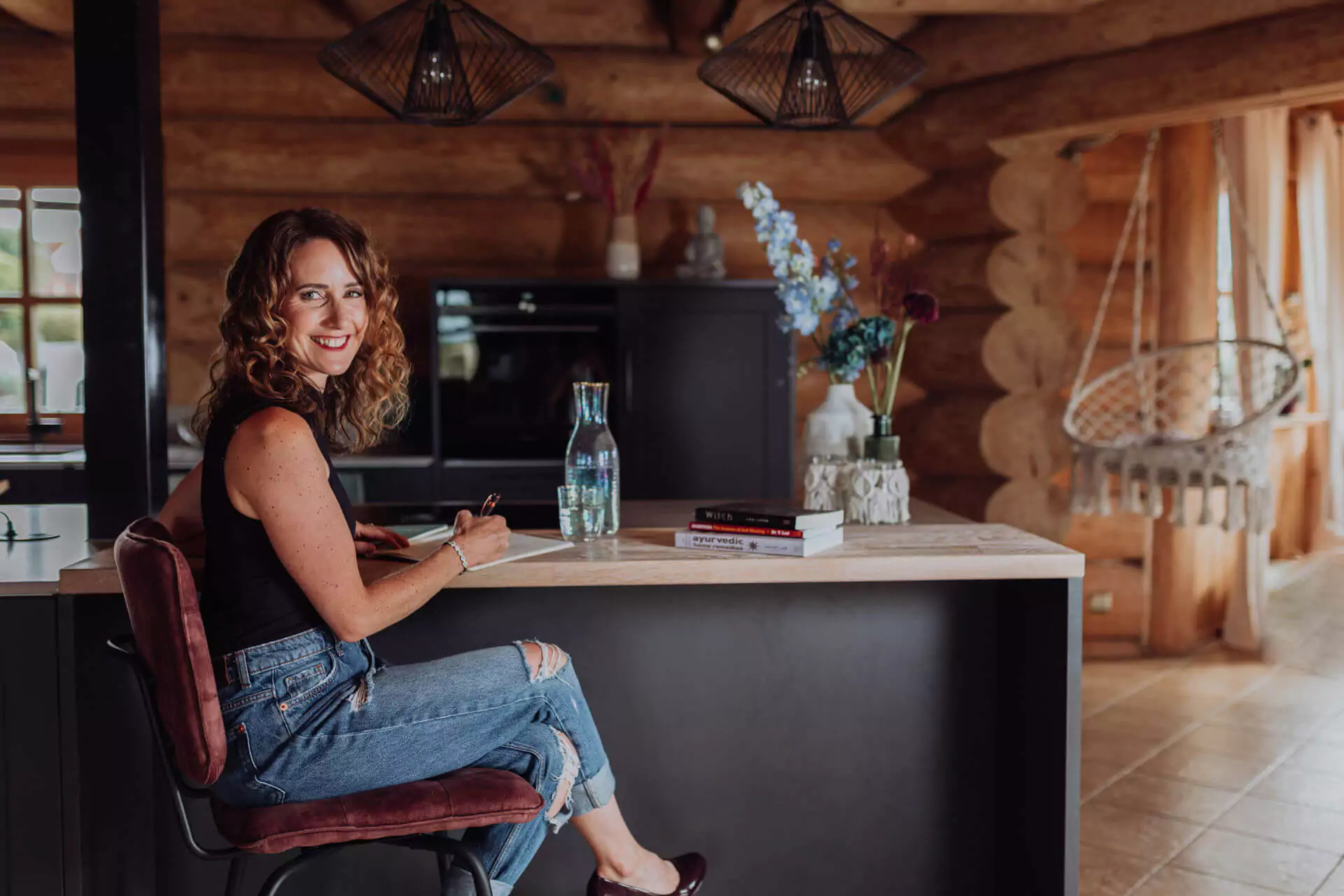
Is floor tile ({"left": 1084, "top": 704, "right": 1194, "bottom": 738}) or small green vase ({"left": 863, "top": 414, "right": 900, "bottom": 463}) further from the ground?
small green vase ({"left": 863, "top": 414, "right": 900, "bottom": 463})

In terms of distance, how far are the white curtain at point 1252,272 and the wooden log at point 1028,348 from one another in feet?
2.79

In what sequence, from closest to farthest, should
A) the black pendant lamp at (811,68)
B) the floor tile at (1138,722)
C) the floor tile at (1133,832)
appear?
the black pendant lamp at (811,68), the floor tile at (1133,832), the floor tile at (1138,722)

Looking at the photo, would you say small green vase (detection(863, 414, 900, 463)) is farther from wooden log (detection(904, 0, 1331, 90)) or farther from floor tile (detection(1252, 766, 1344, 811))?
wooden log (detection(904, 0, 1331, 90))

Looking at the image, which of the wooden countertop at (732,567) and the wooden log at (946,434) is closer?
the wooden countertop at (732,567)

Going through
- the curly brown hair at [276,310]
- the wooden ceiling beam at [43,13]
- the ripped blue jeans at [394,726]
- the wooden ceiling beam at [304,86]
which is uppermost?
the wooden ceiling beam at [43,13]

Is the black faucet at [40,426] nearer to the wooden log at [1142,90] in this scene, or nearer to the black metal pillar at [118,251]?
the black metal pillar at [118,251]

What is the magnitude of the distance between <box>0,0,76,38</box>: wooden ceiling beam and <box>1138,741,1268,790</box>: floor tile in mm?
4813

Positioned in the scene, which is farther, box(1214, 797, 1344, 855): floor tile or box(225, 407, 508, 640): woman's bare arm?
box(1214, 797, 1344, 855): floor tile

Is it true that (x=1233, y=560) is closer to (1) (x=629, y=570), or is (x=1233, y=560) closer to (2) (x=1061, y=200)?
(2) (x=1061, y=200)

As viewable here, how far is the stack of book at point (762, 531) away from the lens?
216 cm

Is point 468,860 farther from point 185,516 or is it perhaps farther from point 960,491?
point 960,491

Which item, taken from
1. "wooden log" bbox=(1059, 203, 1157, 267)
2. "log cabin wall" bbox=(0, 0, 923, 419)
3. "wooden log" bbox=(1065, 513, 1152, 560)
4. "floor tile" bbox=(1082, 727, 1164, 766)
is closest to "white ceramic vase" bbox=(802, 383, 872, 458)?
"floor tile" bbox=(1082, 727, 1164, 766)

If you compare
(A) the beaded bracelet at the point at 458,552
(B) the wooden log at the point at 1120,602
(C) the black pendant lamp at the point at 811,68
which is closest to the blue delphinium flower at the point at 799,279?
(C) the black pendant lamp at the point at 811,68

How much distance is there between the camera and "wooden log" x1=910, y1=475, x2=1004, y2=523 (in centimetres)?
493
